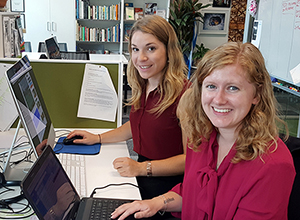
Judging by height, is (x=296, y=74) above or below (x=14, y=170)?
above

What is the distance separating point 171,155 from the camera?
161 cm

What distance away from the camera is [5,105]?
5.71ft

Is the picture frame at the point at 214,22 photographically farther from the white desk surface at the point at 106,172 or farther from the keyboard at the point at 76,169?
the keyboard at the point at 76,169

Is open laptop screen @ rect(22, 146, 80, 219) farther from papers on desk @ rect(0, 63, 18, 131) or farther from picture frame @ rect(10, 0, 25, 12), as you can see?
picture frame @ rect(10, 0, 25, 12)

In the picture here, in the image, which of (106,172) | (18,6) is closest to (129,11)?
(18,6)

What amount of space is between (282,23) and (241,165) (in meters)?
2.38

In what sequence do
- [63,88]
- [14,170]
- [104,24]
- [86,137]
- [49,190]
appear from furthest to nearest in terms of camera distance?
[104,24] < [63,88] < [86,137] < [14,170] < [49,190]

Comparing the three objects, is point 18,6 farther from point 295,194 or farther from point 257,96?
point 295,194

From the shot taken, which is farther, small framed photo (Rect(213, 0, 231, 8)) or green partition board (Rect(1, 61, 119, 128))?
small framed photo (Rect(213, 0, 231, 8))

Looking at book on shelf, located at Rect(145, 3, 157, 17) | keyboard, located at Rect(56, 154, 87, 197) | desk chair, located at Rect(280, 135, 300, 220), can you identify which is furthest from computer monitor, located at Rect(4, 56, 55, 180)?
book on shelf, located at Rect(145, 3, 157, 17)

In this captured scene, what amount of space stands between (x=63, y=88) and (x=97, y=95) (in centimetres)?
20

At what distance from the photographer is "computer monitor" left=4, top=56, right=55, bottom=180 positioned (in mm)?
1103

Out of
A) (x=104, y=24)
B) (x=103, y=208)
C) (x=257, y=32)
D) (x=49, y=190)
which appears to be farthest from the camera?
(x=104, y=24)

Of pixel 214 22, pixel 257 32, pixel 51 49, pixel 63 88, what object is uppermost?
pixel 214 22
